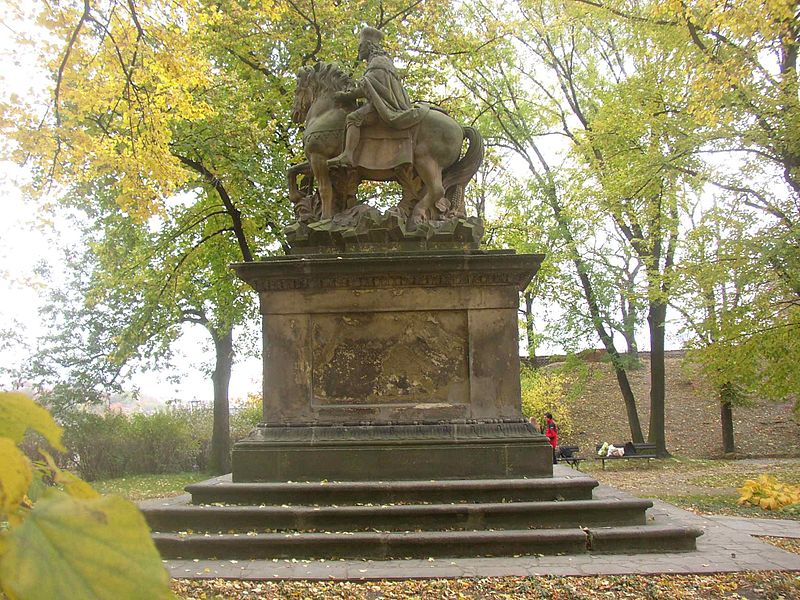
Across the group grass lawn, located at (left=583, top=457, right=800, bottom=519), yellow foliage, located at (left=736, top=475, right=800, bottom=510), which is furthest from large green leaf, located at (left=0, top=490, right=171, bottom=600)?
yellow foliage, located at (left=736, top=475, right=800, bottom=510)

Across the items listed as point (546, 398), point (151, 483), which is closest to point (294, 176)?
point (151, 483)

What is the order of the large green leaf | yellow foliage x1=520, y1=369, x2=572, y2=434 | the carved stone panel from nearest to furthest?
the large green leaf, the carved stone panel, yellow foliage x1=520, y1=369, x2=572, y2=434

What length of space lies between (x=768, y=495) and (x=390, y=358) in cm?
667

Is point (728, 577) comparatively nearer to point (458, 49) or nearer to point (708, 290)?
point (708, 290)

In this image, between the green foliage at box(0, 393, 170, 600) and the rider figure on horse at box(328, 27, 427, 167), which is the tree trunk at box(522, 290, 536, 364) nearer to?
the rider figure on horse at box(328, 27, 427, 167)

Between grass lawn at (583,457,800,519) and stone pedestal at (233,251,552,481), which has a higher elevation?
stone pedestal at (233,251,552,481)

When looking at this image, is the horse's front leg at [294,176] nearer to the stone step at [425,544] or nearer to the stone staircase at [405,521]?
the stone staircase at [405,521]

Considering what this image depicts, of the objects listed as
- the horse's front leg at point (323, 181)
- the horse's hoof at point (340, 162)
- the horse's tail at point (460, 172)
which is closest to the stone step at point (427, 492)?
the horse's front leg at point (323, 181)

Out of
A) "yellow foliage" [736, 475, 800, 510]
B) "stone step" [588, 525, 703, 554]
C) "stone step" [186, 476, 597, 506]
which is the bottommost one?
"yellow foliage" [736, 475, 800, 510]

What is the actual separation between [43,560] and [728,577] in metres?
6.62

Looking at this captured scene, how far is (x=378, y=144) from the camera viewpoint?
30.6 feet

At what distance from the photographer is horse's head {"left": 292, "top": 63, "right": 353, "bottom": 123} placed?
377 inches

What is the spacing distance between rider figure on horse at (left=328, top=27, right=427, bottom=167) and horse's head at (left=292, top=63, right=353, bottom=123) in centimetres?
39

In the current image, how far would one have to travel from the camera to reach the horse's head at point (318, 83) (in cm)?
957
